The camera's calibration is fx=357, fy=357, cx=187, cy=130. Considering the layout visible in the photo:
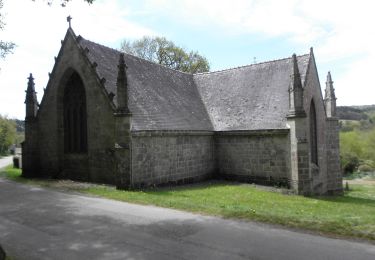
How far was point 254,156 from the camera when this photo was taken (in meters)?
20.2

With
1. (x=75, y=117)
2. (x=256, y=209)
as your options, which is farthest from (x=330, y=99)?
(x=75, y=117)

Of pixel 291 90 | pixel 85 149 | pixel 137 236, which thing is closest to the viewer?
pixel 137 236

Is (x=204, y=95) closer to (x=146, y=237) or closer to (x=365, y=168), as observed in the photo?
(x=146, y=237)

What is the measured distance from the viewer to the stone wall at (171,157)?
16603mm

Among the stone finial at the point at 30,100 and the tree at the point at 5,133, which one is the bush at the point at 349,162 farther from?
the tree at the point at 5,133

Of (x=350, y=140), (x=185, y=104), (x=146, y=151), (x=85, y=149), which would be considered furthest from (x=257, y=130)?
(x=350, y=140)

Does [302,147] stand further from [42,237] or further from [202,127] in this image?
[42,237]

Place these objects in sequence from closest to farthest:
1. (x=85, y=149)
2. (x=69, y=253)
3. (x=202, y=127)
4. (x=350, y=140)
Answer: (x=69, y=253) < (x=85, y=149) < (x=202, y=127) < (x=350, y=140)

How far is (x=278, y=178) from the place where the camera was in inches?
758

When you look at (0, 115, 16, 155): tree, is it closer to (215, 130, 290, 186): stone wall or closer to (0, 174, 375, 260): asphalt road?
(215, 130, 290, 186): stone wall

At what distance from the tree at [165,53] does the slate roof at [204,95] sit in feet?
58.7

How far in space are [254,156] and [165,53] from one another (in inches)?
1017

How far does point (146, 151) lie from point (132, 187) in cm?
197

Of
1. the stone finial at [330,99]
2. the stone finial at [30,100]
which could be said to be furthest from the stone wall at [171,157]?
the stone finial at [30,100]
